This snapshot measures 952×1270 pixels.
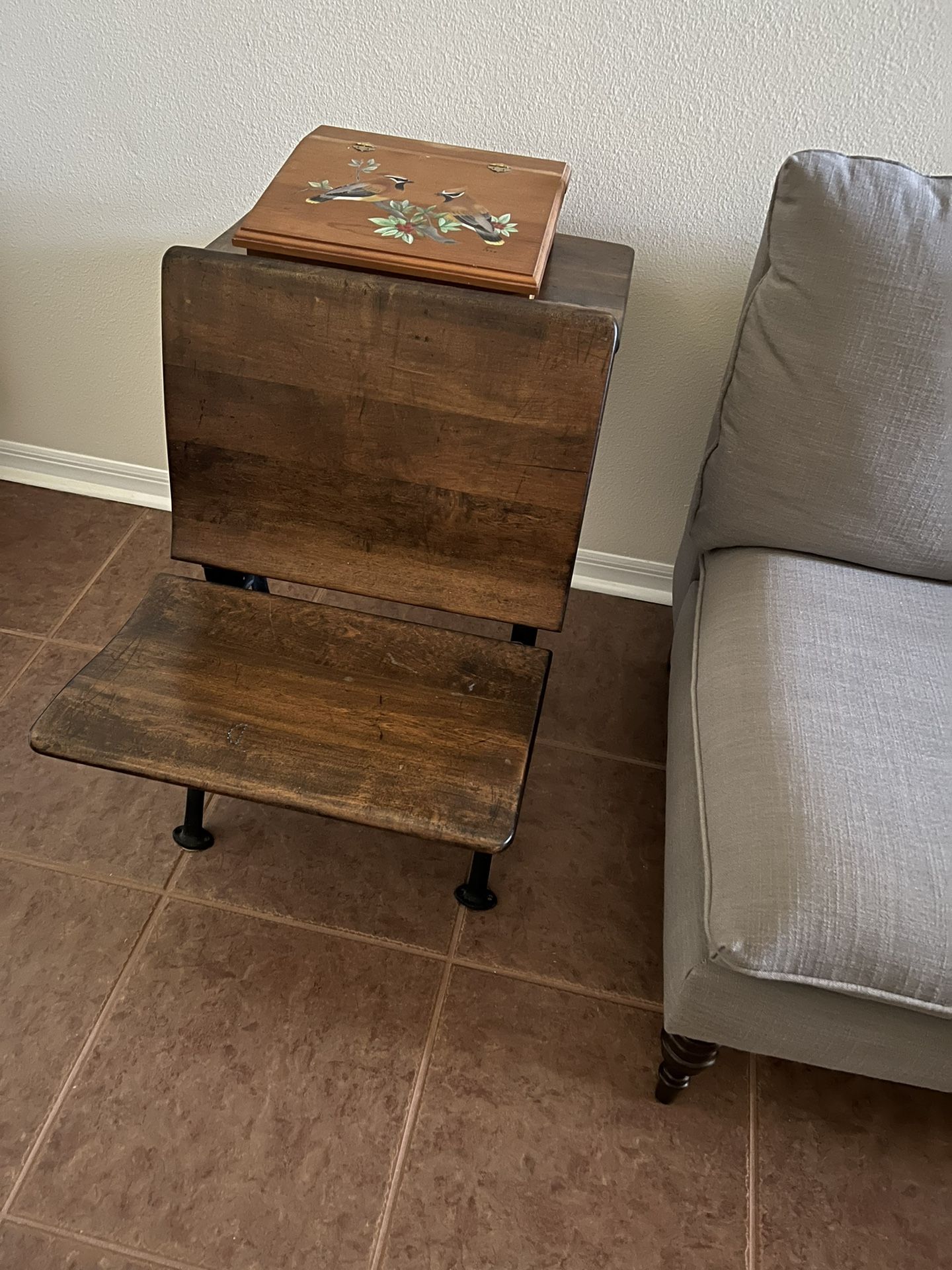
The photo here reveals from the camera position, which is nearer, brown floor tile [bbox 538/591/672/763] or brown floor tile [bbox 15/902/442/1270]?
brown floor tile [bbox 15/902/442/1270]

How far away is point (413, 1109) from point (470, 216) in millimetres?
1139

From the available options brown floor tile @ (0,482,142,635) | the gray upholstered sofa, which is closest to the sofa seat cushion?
the gray upholstered sofa

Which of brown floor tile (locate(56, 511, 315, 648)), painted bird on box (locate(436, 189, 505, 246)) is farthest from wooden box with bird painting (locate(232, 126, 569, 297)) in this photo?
brown floor tile (locate(56, 511, 315, 648))

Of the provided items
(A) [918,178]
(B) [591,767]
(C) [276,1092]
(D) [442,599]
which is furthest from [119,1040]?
(A) [918,178]

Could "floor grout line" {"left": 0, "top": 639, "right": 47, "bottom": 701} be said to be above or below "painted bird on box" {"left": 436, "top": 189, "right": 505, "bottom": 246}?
below

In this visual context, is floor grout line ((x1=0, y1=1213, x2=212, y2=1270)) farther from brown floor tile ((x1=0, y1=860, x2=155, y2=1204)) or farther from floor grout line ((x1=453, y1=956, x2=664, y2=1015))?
floor grout line ((x1=453, y1=956, x2=664, y2=1015))

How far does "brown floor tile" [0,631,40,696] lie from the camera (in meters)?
1.69

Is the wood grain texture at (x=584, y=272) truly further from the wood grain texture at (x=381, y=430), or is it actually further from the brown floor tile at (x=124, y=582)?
the brown floor tile at (x=124, y=582)

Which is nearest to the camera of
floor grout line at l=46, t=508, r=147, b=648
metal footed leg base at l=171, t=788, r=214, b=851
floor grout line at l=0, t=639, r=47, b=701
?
metal footed leg base at l=171, t=788, r=214, b=851

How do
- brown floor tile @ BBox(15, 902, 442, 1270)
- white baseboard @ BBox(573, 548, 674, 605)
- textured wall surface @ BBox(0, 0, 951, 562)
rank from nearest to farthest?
brown floor tile @ BBox(15, 902, 442, 1270) → textured wall surface @ BBox(0, 0, 951, 562) → white baseboard @ BBox(573, 548, 674, 605)

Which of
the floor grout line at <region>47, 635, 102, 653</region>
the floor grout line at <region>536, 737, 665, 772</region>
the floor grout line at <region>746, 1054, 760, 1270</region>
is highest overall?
the floor grout line at <region>47, 635, 102, 653</region>

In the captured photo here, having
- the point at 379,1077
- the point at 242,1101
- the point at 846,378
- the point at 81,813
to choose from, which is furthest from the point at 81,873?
the point at 846,378

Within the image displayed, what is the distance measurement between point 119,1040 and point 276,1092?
213 mm

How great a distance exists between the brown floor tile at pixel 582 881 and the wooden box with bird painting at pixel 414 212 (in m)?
0.78
